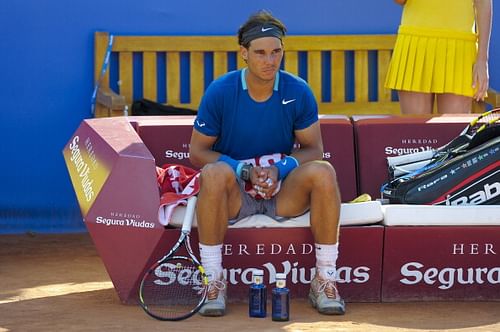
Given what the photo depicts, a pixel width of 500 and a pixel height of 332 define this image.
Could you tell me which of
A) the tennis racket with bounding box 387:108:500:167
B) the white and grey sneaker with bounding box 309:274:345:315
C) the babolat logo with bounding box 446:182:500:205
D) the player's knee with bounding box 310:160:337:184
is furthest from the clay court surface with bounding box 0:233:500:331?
the tennis racket with bounding box 387:108:500:167

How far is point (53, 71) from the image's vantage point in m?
8.36

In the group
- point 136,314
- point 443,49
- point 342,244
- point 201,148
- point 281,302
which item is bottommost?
point 136,314

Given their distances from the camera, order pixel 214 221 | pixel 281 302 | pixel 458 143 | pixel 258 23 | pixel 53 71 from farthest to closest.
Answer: pixel 53 71
pixel 458 143
pixel 258 23
pixel 214 221
pixel 281 302

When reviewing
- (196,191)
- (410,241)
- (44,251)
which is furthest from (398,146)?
(44,251)

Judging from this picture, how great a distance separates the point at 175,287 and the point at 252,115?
908 millimetres

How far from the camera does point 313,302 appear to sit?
575cm

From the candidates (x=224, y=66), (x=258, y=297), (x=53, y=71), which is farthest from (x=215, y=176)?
(x=53, y=71)

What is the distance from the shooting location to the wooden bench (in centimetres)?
834

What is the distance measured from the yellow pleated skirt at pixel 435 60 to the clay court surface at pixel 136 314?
170 cm

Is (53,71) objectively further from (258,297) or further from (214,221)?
(258,297)

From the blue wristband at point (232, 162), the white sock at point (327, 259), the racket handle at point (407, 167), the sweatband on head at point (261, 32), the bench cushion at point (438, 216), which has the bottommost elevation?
the white sock at point (327, 259)

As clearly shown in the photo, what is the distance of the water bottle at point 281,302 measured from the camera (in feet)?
17.9

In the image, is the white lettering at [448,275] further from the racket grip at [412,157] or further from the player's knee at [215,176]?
the player's knee at [215,176]

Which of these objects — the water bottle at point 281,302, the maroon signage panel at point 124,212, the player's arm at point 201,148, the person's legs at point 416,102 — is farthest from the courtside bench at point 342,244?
the person's legs at point 416,102
